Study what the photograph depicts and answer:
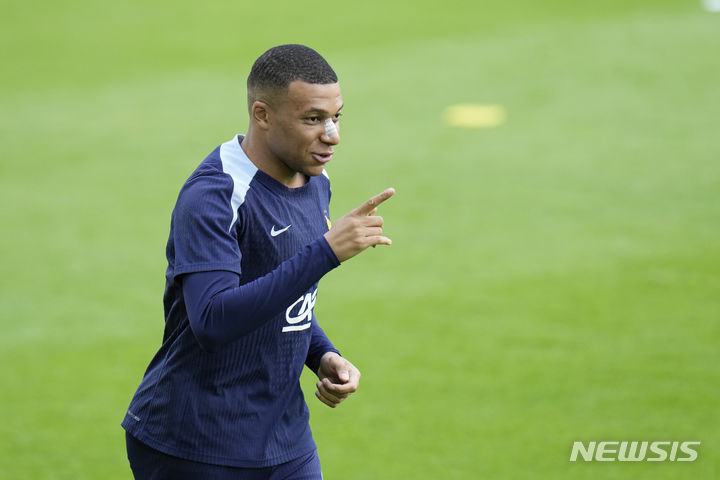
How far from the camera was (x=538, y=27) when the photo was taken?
14.6 m

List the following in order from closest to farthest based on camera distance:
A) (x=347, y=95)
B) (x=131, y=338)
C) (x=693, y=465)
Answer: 1. (x=693, y=465)
2. (x=131, y=338)
3. (x=347, y=95)

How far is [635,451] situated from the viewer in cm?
504

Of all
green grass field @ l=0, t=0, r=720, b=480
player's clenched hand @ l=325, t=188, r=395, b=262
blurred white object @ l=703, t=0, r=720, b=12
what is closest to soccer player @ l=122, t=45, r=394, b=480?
player's clenched hand @ l=325, t=188, r=395, b=262

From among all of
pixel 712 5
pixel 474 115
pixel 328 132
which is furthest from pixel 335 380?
pixel 712 5

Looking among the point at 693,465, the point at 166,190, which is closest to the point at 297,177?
the point at 693,465

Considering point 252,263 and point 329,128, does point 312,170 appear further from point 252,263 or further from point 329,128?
point 252,263

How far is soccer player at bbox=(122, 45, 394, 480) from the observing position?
2420 mm

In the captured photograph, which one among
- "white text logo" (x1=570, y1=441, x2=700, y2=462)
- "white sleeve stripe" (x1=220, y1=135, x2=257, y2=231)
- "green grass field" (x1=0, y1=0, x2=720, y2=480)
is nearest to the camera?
"white sleeve stripe" (x1=220, y1=135, x2=257, y2=231)

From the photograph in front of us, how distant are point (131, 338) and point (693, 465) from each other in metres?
3.60

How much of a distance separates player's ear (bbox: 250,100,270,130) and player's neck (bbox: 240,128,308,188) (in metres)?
0.05

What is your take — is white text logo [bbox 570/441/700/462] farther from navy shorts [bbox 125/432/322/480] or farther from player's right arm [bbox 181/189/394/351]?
player's right arm [bbox 181/189/394/351]

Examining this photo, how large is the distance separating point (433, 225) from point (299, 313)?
18.6 ft

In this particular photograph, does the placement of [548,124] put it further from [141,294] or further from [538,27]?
[141,294]

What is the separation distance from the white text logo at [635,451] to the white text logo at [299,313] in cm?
271
